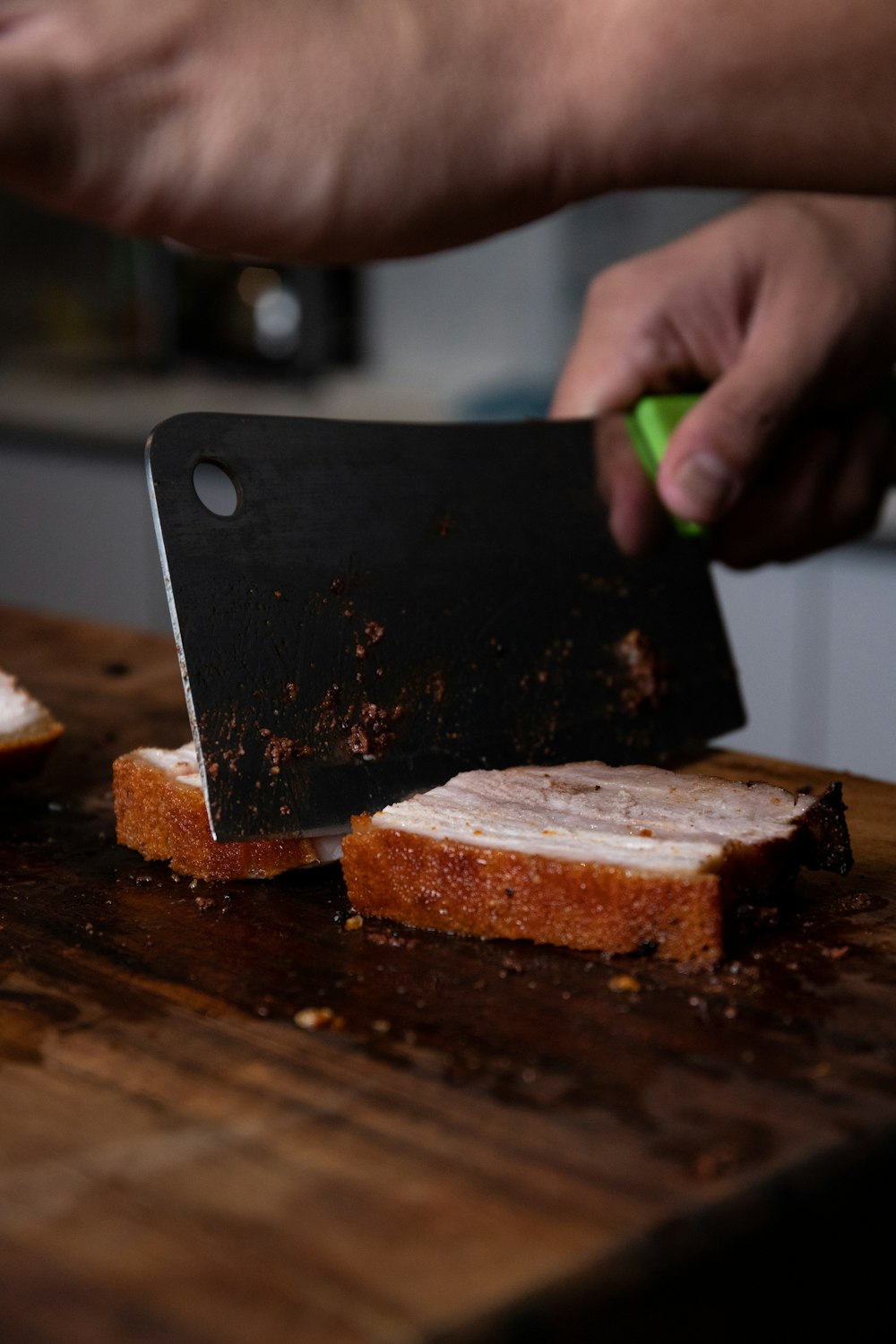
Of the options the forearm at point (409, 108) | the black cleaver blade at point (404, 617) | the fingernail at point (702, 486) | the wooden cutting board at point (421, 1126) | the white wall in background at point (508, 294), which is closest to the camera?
the wooden cutting board at point (421, 1126)

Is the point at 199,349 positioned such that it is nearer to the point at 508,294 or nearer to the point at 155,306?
the point at 155,306

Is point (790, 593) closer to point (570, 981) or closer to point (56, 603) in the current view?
point (570, 981)

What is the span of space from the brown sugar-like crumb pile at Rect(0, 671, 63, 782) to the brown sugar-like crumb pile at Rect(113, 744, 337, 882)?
0.25 meters

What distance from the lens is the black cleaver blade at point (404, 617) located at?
171 cm

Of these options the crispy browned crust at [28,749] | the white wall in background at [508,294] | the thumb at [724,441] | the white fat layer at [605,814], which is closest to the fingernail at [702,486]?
the thumb at [724,441]

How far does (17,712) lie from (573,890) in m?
0.94

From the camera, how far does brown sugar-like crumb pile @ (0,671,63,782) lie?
203 cm

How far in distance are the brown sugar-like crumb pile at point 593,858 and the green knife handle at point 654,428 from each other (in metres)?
0.59

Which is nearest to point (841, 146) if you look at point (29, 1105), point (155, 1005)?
point (155, 1005)

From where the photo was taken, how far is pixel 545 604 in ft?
6.63

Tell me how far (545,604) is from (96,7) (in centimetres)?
100

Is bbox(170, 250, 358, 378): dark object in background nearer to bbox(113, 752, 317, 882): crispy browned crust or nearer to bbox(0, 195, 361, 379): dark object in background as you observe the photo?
bbox(0, 195, 361, 379): dark object in background

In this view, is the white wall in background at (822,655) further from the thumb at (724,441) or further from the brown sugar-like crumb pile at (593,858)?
the brown sugar-like crumb pile at (593,858)

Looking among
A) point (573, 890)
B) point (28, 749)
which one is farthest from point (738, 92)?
point (28, 749)
